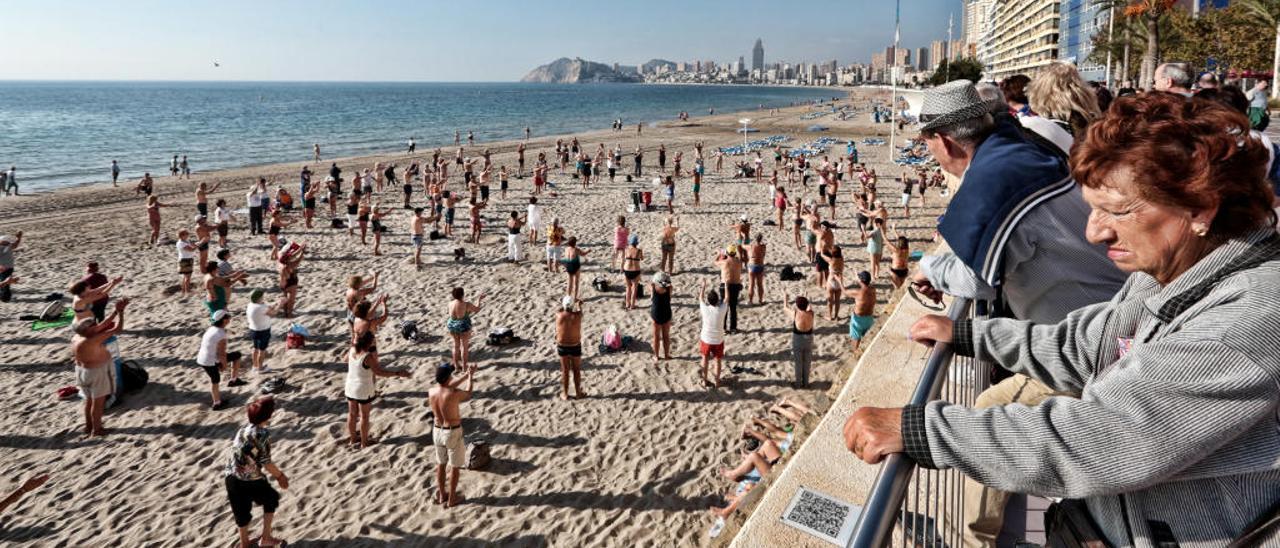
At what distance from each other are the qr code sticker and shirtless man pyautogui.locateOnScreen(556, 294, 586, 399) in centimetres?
601

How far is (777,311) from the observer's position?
13.1 metres

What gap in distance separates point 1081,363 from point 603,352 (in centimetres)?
994

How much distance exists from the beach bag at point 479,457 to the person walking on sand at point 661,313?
3.40 meters

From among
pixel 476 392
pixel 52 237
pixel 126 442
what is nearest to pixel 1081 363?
pixel 476 392

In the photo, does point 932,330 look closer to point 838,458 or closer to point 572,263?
point 838,458

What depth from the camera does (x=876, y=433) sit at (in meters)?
1.45

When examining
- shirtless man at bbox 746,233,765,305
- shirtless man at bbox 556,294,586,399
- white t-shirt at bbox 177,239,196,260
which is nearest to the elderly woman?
shirtless man at bbox 556,294,586,399

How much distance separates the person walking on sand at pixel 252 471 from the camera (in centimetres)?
633

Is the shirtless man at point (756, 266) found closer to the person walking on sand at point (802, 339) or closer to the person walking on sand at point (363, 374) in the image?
the person walking on sand at point (802, 339)

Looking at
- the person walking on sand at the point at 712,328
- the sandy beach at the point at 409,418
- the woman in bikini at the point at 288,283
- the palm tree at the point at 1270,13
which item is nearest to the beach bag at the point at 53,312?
the sandy beach at the point at 409,418

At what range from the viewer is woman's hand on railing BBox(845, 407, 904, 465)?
142 centimetres

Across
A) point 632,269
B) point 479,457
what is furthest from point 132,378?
point 632,269

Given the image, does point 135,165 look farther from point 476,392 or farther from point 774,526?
point 774,526

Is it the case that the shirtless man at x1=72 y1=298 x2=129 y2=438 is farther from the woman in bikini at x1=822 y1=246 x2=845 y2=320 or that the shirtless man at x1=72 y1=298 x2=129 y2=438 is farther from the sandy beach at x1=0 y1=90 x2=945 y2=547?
the woman in bikini at x1=822 y1=246 x2=845 y2=320
